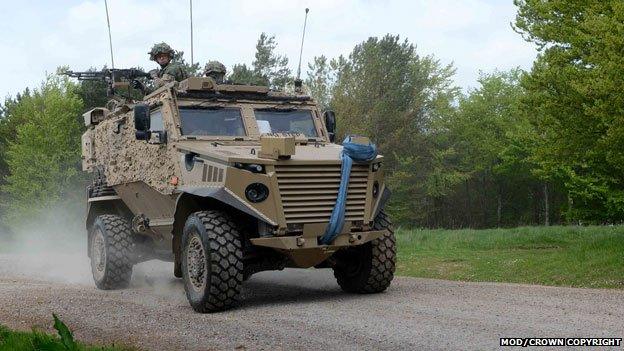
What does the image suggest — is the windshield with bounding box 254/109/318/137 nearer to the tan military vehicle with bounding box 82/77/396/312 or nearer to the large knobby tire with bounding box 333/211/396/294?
the tan military vehicle with bounding box 82/77/396/312

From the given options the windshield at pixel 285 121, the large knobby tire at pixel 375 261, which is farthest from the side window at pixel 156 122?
the large knobby tire at pixel 375 261

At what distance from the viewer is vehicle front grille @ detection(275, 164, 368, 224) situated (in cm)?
904

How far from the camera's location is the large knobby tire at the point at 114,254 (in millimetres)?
11766

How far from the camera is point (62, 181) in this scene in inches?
1721

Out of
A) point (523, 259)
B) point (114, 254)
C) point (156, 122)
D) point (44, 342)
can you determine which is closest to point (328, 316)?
point (44, 342)

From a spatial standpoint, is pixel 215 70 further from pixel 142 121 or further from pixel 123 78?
pixel 142 121

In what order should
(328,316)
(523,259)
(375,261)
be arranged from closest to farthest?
(328,316) < (375,261) < (523,259)

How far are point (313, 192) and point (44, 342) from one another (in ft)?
12.6

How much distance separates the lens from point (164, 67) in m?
12.9

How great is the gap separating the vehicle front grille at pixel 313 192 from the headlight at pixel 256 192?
19 centimetres

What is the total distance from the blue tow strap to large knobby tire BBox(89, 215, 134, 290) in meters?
3.91

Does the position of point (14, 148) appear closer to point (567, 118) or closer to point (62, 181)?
point (62, 181)

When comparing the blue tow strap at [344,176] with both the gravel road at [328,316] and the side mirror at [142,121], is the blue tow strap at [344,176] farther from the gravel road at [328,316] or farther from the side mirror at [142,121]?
the side mirror at [142,121]

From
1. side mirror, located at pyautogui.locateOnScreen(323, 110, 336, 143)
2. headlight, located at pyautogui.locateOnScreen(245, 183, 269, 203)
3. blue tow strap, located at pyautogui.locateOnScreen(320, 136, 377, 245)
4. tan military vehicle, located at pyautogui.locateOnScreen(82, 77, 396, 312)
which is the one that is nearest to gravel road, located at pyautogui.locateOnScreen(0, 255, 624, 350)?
tan military vehicle, located at pyautogui.locateOnScreen(82, 77, 396, 312)
